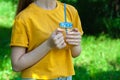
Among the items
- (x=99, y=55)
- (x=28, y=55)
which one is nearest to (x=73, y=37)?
(x=28, y=55)

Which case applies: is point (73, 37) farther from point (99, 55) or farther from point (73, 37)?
point (99, 55)

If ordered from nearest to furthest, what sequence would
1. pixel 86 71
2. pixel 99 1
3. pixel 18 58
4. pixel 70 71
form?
pixel 18 58 < pixel 70 71 < pixel 86 71 < pixel 99 1

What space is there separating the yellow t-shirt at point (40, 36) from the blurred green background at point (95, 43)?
284 centimetres

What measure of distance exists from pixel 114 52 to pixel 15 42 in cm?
422

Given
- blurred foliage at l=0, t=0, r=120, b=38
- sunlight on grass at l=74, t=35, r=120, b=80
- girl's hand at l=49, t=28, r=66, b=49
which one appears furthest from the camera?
blurred foliage at l=0, t=0, r=120, b=38

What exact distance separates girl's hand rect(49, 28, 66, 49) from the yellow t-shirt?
80 millimetres

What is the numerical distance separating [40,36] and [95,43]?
4.69 metres

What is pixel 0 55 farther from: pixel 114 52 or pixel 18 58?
pixel 18 58

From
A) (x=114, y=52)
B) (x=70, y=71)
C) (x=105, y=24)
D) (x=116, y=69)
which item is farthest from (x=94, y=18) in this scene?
(x=70, y=71)

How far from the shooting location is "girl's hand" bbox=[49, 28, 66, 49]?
7.07 ft

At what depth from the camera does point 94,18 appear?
7723mm

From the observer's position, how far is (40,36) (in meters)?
2.24

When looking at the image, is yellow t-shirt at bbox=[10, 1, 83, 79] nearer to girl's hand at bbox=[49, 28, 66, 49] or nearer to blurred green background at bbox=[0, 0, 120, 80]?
girl's hand at bbox=[49, 28, 66, 49]

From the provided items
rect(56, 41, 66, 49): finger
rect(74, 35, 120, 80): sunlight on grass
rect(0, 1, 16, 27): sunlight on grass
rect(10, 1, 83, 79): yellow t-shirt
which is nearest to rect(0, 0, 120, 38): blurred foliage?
rect(74, 35, 120, 80): sunlight on grass
